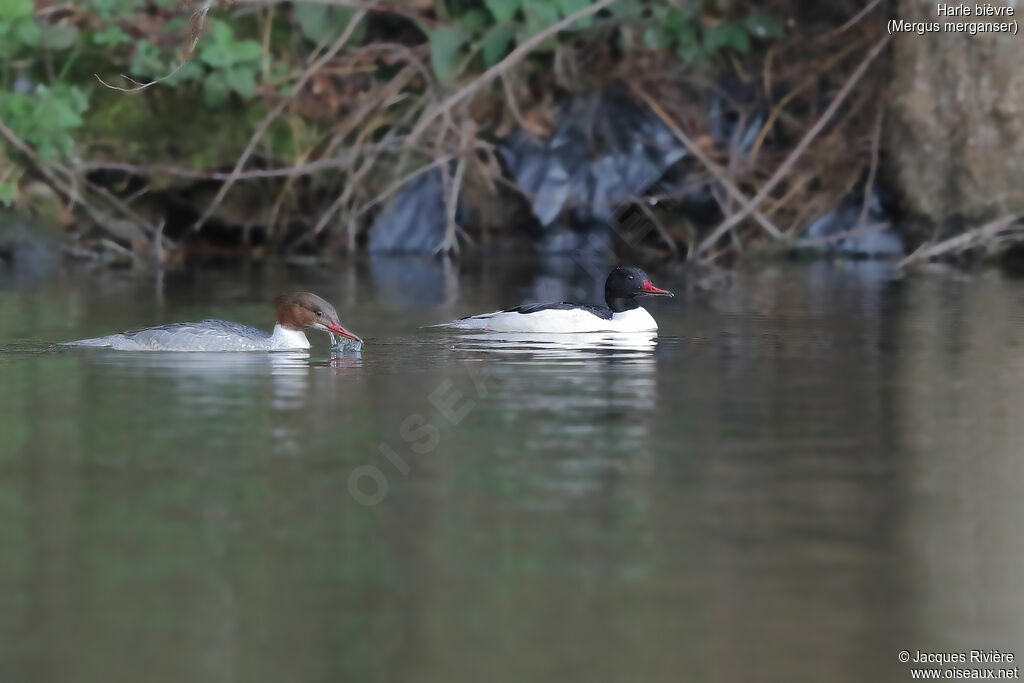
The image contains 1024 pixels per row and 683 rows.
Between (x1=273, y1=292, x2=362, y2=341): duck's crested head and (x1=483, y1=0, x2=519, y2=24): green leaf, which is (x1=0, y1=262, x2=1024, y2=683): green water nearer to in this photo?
(x1=273, y1=292, x2=362, y2=341): duck's crested head

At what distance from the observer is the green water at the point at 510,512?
13.8ft

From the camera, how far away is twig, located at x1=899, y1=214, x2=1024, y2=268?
15055 millimetres

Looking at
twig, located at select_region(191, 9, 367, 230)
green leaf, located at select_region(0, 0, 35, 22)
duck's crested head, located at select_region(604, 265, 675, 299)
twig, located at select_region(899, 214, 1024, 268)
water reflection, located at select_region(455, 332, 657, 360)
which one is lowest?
water reflection, located at select_region(455, 332, 657, 360)

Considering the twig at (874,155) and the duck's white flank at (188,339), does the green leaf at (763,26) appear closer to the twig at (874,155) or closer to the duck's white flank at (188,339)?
the twig at (874,155)

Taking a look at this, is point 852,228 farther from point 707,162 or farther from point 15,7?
point 15,7

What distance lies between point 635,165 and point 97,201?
4.91 m

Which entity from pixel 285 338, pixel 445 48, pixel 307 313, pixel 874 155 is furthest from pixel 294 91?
pixel 307 313

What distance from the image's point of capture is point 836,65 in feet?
54.4

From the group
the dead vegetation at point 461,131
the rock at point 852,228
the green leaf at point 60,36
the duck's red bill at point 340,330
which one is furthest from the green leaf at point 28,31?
the rock at point 852,228

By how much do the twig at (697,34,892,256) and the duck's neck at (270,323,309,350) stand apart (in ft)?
20.3

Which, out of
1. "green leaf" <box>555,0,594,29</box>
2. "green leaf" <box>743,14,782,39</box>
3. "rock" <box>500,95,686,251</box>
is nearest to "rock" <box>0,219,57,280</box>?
"rock" <box>500,95,686,251</box>

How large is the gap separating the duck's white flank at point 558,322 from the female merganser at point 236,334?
1.21 metres

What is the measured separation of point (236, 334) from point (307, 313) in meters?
0.40

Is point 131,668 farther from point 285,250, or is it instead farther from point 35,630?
point 285,250
